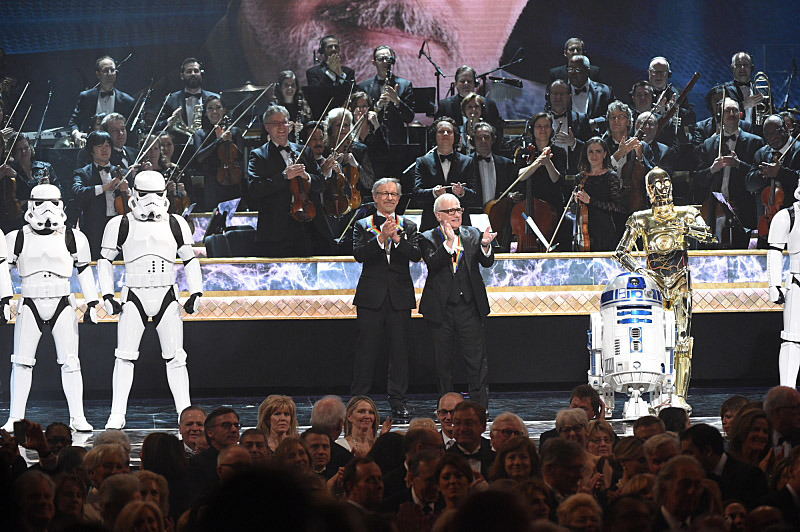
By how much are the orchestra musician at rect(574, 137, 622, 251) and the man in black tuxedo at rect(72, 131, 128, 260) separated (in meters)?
4.22

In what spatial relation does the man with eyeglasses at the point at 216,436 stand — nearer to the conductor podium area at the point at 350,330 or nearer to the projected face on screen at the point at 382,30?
the conductor podium area at the point at 350,330

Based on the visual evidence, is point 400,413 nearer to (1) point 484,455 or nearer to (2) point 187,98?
(1) point 484,455

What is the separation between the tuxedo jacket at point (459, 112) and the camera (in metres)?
11.8

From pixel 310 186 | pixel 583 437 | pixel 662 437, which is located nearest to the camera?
pixel 662 437

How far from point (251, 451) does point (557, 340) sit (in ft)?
21.6

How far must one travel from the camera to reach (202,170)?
11.7m

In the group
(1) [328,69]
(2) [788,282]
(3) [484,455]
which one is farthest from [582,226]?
(3) [484,455]

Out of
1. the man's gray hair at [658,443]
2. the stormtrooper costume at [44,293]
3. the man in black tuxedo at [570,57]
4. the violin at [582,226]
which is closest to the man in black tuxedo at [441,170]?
the violin at [582,226]

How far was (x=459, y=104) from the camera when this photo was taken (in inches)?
467

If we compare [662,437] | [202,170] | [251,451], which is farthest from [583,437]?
[202,170]

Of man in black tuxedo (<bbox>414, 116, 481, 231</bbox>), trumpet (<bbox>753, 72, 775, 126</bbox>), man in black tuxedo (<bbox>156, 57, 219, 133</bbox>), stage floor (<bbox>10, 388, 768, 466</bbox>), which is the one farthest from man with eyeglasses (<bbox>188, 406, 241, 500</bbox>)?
trumpet (<bbox>753, 72, 775, 126</bbox>)

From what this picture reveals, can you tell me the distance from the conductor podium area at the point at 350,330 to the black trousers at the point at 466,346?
2.24 m

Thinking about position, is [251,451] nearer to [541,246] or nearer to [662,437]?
[662,437]

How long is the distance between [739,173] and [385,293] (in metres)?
4.26
